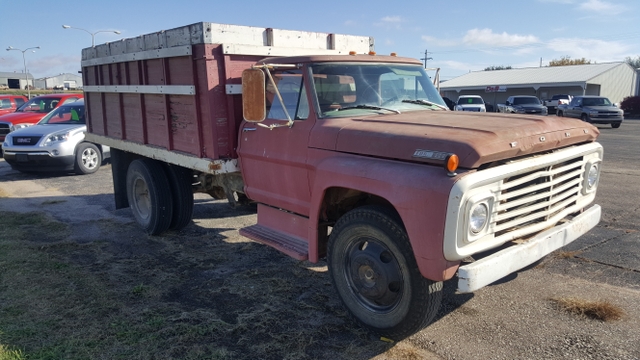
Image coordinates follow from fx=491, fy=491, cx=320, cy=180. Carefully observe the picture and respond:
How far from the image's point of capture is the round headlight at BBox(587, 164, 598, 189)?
4.32 meters

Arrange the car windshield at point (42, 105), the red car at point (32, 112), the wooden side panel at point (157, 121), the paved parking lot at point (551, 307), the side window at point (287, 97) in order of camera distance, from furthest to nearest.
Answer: the car windshield at point (42, 105) → the red car at point (32, 112) → the wooden side panel at point (157, 121) → the side window at point (287, 97) → the paved parking lot at point (551, 307)

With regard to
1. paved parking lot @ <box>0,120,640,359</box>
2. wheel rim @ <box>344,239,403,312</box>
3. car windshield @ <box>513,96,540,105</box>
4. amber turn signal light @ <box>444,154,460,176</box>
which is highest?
car windshield @ <box>513,96,540,105</box>

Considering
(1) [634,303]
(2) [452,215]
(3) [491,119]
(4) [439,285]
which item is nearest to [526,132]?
(3) [491,119]

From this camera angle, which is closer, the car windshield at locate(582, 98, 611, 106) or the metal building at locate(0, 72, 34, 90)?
the car windshield at locate(582, 98, 611, 106)

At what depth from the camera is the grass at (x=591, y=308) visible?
393cm

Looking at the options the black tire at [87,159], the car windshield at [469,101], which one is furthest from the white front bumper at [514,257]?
the car windshield at [469,101]

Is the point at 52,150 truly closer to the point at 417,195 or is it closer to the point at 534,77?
the point at 417,195

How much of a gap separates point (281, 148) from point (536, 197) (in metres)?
2.21

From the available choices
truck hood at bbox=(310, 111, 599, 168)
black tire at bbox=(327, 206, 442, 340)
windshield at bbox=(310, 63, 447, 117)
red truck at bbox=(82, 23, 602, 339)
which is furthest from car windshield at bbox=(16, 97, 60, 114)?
black tire at bbox=(327, 206, 442, 340)

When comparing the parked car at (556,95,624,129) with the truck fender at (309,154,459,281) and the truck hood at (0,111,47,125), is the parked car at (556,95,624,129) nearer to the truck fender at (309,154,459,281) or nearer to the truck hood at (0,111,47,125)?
the truck hood at (0,111,47,125)

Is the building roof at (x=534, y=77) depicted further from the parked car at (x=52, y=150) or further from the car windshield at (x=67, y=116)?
the parked car at (x=52, y=150)

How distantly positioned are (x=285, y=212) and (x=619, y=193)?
636 centimetres

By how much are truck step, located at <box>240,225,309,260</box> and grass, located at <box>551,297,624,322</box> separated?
7.31 feet

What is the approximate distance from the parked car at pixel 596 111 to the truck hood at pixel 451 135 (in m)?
22.4
